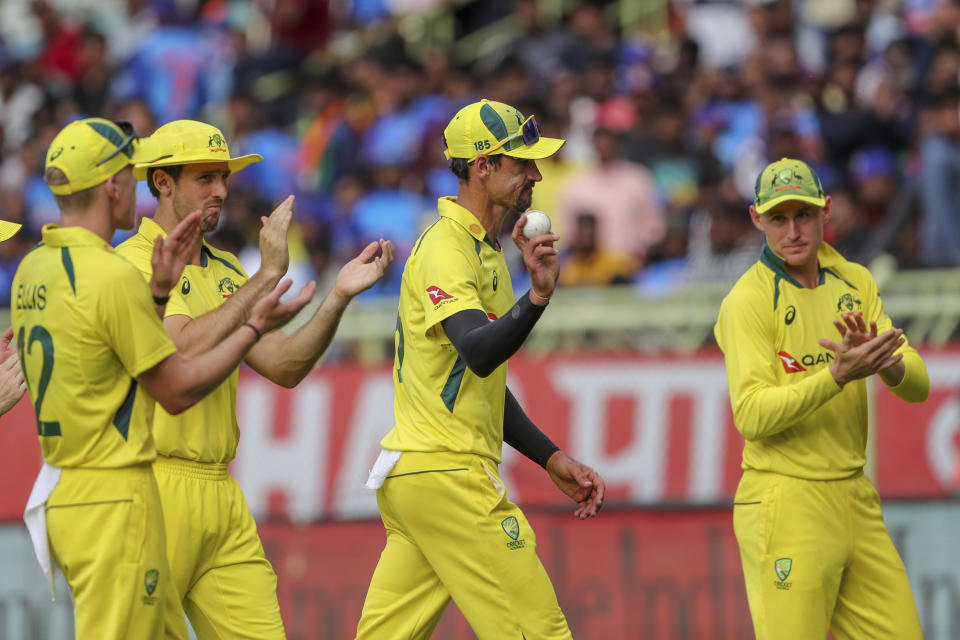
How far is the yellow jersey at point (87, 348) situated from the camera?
5.61 m

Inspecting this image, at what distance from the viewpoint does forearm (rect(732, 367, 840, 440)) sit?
22.1 feet

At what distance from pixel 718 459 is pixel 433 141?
5.51m

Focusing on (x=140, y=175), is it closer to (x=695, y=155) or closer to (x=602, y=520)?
(x=602, y=520)

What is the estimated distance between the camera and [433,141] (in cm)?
1486

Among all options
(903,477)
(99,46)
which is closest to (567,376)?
(903,477)

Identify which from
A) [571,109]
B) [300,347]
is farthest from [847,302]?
[571,109]

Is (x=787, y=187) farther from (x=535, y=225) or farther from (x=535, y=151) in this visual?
(x=535, y=225)

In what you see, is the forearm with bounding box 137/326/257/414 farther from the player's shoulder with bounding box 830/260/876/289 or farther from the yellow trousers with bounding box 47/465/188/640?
the player's shoulder with bounding box 830/260/876/289

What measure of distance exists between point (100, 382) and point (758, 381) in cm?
290

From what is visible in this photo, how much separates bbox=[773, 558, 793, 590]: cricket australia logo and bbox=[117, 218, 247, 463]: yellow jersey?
2.44 meters

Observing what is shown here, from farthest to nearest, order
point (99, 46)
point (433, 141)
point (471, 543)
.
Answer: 1. point (99, 46)
2. point (433, 141)
3. point (471, 543)

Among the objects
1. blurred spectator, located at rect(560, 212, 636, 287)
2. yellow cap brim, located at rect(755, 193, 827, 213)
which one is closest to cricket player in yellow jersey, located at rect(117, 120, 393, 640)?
yellow cap brim, located at rect(755, 193, 827, 213)

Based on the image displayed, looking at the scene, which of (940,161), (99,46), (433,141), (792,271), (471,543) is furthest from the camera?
(99,46)

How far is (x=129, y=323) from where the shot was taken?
5.59m
